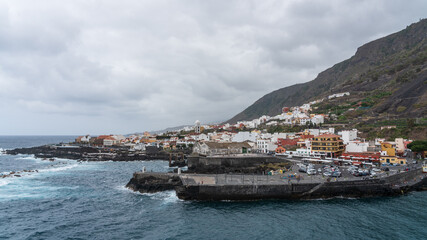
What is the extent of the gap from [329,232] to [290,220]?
3.82 m

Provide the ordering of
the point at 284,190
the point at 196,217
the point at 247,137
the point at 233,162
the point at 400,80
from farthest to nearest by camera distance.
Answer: the point at 400,80, the point at 247,137, the point at 233,162, the point at 284,190, the point at 196,217

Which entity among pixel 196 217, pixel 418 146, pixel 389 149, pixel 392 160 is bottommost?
pixel 196 217

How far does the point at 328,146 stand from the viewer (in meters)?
52.2

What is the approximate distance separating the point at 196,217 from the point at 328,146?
37.5 metres

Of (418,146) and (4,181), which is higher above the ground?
(418,146)

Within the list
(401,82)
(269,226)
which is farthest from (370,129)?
(269,226)

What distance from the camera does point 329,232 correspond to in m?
22.0

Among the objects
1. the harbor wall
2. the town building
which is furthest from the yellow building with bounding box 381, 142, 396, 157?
the town building

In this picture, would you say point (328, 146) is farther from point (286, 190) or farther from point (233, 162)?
point (286, 190)

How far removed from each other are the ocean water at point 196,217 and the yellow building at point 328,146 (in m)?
19.3

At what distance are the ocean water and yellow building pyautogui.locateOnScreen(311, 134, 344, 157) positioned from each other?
19278mm

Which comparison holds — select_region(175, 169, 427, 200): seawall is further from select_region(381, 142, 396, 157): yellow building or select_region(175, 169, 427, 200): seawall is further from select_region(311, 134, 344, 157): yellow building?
select_region(311, 134, 344, 157): yellow building

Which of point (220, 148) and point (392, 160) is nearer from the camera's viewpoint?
point (392, 160)

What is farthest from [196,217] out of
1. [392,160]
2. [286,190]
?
[392,160]
